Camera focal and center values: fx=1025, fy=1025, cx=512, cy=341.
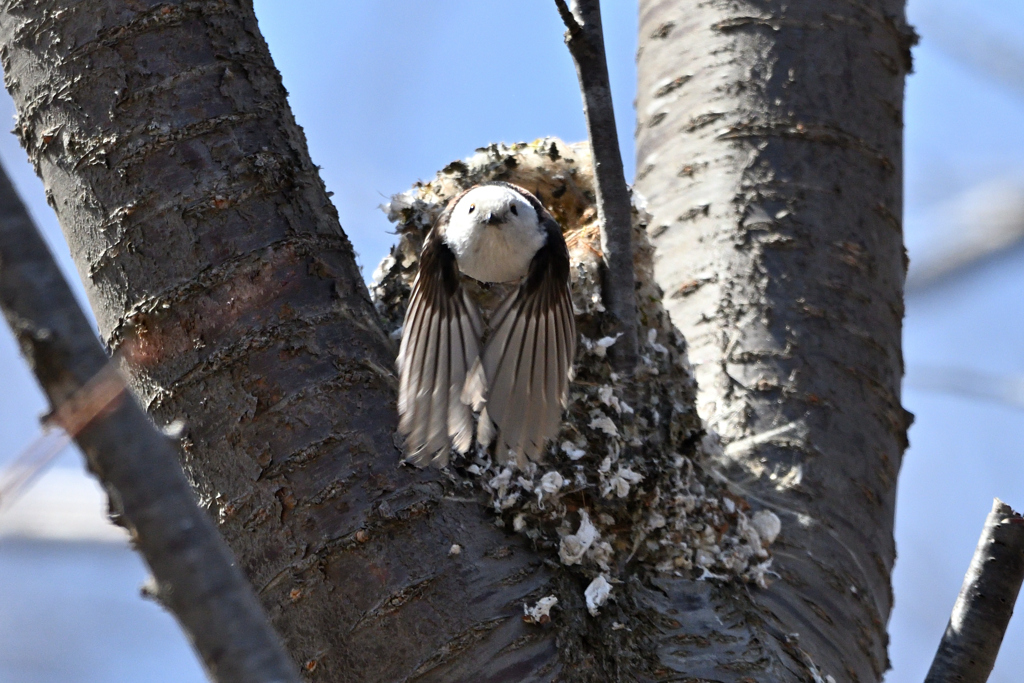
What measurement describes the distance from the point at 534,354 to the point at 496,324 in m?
0.21

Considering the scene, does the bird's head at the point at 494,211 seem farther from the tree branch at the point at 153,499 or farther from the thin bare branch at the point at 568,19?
the tree branch at the point at 153,499

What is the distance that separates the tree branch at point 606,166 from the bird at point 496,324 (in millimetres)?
138

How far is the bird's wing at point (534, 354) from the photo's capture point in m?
2.28

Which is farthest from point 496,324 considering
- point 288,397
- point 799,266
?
point 288,397

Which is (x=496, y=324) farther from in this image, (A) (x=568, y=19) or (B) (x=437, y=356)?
(A) (x=568, y=19)

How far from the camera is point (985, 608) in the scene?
1576mm

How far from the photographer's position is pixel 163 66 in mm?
1827

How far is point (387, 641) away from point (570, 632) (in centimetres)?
36

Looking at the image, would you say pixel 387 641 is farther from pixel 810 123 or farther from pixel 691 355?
pixel 810 123

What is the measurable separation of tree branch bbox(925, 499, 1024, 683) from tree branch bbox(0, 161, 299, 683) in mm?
1171

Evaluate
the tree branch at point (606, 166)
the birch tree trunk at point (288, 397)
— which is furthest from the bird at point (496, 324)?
the birch tree trunk at point (288, 397)

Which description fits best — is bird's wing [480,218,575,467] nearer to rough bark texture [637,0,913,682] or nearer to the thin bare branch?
rough bark texture [637,0,913,682]

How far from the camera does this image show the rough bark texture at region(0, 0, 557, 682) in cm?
168

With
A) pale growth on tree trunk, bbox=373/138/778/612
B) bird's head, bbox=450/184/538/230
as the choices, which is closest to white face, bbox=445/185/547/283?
bird's head, bbox=450/184/538/230
